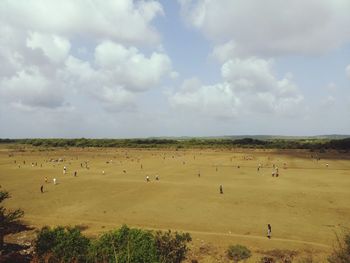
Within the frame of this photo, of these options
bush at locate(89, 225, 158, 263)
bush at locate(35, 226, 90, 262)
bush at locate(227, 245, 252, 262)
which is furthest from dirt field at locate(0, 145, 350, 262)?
bush at locate(35, 226, 90, 262)

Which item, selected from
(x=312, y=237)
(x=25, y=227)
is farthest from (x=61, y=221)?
(x=312, y=237)

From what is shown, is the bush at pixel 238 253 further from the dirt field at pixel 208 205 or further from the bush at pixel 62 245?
the bush at pixel 62 245

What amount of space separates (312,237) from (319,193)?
1698cm

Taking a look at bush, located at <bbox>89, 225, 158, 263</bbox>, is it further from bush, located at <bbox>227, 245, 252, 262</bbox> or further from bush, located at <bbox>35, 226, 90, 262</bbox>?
bush, located at <bbox>227, 245, 252, 262</bbox>

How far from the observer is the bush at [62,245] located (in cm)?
1523

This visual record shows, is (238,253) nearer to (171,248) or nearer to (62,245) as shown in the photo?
(171,248)

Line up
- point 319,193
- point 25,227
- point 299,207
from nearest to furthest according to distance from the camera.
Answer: point 25,227 < point 299,207 < point 319,193

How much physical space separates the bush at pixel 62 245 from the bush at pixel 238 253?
8.56 metres

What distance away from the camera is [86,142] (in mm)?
145750

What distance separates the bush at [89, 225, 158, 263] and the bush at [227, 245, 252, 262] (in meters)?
6.84

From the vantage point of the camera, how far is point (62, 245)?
15570 mm

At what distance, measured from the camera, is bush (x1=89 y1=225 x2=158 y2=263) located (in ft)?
45.5

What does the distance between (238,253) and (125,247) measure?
27.0 feet

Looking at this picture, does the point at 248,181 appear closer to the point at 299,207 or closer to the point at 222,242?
the point at 299,207
